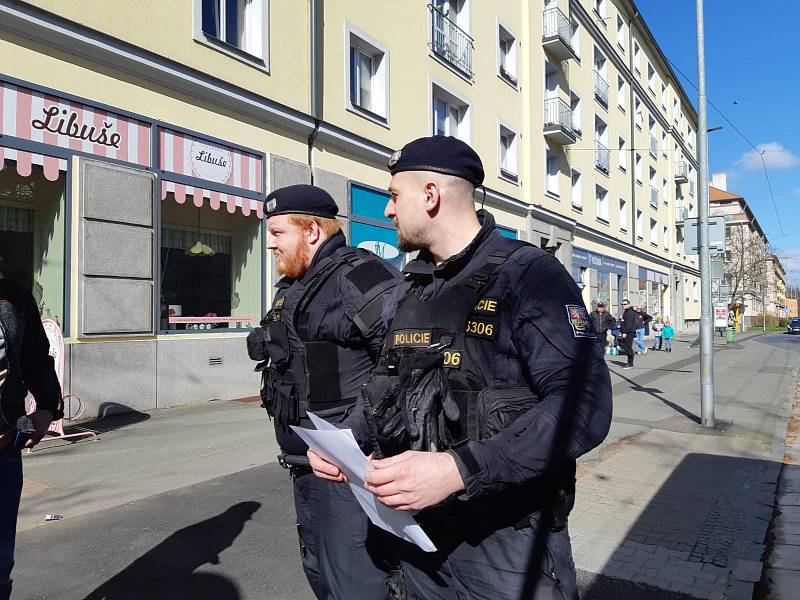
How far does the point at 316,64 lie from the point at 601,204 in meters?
18.8

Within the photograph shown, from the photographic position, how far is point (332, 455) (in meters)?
1.66

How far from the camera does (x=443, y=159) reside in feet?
5.84

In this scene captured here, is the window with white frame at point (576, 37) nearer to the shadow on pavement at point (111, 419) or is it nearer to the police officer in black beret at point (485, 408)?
the shadow on pavement at point (111, 419)

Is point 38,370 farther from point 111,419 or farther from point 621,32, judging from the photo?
point 621,32

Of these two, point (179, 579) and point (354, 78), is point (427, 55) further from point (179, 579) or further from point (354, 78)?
point (179, 579)

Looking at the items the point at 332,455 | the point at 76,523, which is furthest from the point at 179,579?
the point at 332,455

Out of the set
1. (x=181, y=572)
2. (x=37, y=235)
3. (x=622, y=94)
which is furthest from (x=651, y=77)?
(x=181, y=572)

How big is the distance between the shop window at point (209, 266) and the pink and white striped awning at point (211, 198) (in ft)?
0.29

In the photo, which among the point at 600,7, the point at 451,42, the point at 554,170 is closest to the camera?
the point at 451,42

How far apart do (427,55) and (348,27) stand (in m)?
3.15

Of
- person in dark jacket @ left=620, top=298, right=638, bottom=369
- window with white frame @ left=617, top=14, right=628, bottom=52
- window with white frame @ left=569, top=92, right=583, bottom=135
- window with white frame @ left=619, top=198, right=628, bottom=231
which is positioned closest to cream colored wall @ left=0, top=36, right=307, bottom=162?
person in dark jacket @ left=620, top=298, right=638, bottom=369

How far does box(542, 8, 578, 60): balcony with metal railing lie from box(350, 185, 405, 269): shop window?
10780mm

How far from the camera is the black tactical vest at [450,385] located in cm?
154

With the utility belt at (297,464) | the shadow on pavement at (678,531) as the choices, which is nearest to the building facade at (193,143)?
the utility belt at (297,464)
